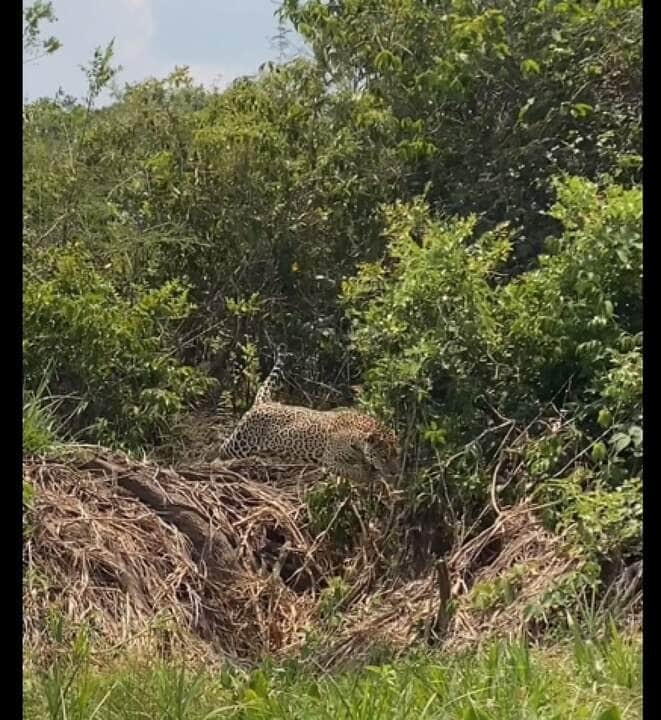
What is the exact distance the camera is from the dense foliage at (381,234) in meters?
3.16

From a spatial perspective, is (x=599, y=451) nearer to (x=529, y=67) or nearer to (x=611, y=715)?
(x=611, y=715)

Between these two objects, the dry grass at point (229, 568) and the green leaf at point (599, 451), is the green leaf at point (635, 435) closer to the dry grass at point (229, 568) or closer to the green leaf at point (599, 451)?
the green leaf at point (599, 451)

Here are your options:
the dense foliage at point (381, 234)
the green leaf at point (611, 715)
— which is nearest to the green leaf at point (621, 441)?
the dense foliage at point (381, 234)

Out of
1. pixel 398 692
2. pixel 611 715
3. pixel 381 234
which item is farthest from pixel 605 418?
pixel 381 234

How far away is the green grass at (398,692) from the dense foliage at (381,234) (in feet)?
3.43

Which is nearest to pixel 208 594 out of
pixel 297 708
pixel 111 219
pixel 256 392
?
pixel 256 392

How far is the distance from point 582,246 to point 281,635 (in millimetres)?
1505

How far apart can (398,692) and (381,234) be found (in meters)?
2.52

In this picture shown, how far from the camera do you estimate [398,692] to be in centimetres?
172

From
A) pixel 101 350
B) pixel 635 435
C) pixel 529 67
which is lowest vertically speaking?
pixel 635 435

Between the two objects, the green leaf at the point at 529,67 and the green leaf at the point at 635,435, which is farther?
the green leaf at the point at 529,67

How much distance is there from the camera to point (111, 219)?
4273 mm
